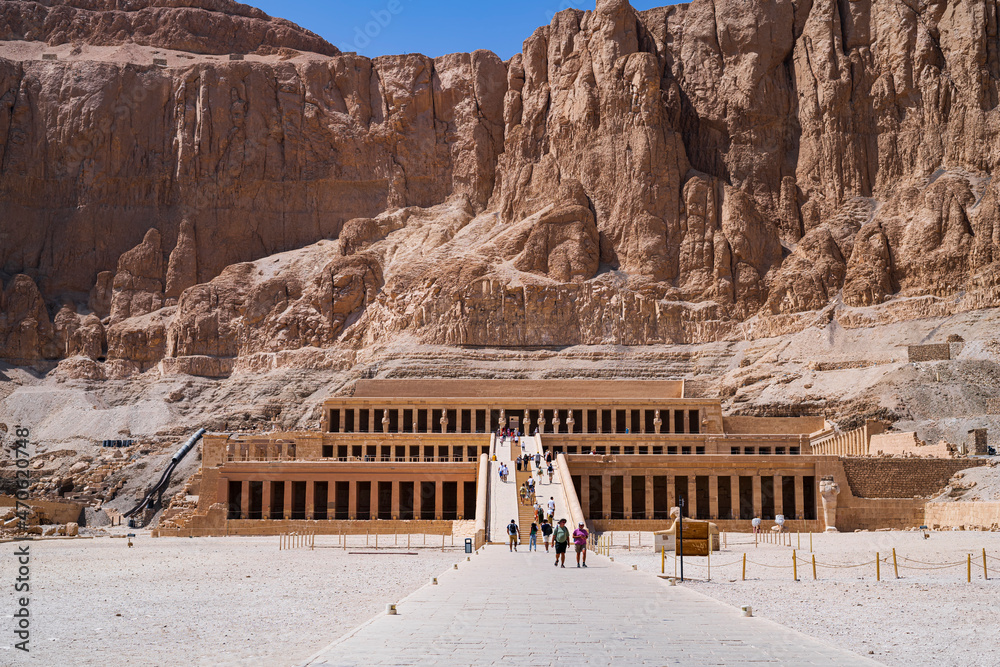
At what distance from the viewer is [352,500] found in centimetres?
5897

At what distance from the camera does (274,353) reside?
116m

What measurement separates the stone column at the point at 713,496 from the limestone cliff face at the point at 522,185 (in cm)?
4570

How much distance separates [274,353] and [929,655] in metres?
104

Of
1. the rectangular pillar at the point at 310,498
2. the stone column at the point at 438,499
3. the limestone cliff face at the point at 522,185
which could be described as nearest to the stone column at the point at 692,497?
the stone column at the point at 438,499

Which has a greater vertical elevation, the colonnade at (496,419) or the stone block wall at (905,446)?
the colonnade at (496,419)

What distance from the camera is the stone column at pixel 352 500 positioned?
58750 mm

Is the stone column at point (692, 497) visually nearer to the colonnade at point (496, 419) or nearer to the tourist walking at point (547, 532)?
the colonnade at point (496, 419)

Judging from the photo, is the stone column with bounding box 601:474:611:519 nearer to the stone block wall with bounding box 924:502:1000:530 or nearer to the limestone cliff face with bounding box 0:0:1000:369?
the stone block wall with bounding box 924:502:1000:530

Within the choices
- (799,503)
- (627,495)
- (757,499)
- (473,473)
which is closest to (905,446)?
(799,503)

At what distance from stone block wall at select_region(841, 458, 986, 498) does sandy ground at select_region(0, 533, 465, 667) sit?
28.0 meters

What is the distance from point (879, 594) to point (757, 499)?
34.2 meters

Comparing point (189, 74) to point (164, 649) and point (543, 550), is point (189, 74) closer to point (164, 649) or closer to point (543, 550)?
point (543, 550)

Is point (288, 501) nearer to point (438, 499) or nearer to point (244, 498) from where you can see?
point (244, 498)

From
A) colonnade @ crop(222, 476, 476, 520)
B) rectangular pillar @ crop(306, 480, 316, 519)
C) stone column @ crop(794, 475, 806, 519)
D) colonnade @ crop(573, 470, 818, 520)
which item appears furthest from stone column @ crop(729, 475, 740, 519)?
rectangular pillar @ crop(306, 480, 316, 519)
